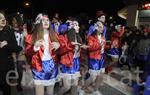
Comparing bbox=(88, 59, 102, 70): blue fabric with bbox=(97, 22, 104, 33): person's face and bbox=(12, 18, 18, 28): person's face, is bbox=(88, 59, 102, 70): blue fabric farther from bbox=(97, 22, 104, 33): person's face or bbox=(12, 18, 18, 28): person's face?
bbox=(12, 18, 18, 28): person's face

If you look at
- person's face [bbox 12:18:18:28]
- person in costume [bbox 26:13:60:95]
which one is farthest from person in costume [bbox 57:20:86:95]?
person's face [bbox 12:18:18:28]

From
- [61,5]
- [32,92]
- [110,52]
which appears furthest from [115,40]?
[61,5]

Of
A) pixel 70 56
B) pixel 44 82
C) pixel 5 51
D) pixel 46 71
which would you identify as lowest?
pixel 44 82

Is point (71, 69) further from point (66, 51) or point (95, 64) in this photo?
point (95, 64)

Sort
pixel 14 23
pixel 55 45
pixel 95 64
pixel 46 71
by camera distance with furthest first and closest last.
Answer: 1. pixel 14 23
2. pixel 95 64
3. pixel 55 45
4. pixel 46 71

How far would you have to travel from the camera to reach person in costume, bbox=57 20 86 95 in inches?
298

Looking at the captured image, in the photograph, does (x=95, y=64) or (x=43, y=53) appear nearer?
(x=43, y=53)

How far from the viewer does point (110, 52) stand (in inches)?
456

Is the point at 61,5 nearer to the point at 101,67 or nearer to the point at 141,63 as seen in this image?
the point at 141,63

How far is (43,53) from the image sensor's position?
260 inches

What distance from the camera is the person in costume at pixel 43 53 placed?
6562mm

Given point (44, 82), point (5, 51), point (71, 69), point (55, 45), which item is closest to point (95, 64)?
point (71, 69)

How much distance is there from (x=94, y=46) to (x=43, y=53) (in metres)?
2.12

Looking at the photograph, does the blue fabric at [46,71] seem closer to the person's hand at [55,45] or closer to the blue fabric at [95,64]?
the person's hand at [55,45]
